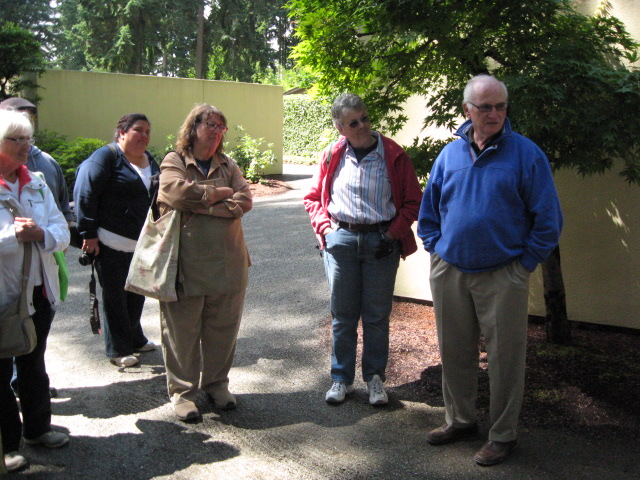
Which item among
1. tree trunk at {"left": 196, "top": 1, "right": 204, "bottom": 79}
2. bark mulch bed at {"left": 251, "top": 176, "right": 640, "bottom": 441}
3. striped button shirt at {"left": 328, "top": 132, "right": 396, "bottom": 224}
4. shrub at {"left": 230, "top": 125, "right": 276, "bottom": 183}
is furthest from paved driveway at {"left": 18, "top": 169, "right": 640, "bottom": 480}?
tree trunk at {"left": 196, "top": 1, "right": 204, "bottom": 79}

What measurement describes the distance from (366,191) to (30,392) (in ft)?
7.76

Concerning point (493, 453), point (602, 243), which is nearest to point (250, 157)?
point (602, 243)

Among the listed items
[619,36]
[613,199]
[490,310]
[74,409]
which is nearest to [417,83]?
[619,36]

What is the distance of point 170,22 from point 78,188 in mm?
30851

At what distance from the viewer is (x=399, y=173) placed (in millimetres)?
4270

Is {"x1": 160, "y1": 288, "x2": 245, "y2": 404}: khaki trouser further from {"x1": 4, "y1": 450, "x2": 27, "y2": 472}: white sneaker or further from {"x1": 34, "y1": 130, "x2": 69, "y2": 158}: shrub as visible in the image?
{"x1": 34, "y1": 130, "x2": 69, "y2": 158}: shrub

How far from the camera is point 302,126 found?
24.8 m

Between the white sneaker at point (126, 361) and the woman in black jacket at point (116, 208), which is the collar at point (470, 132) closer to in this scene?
the woman in black jacket at point (116, 208)

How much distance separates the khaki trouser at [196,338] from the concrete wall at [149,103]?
12.6 m

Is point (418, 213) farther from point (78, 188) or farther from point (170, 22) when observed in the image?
point (170, 22)

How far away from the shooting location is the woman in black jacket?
482 centimetres

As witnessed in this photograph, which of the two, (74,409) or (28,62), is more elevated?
(28,62)

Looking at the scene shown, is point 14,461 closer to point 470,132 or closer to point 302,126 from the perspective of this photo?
point 470,132

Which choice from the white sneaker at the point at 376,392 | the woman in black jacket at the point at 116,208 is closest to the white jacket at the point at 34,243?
the woman in black jacket at the point at 116,208
